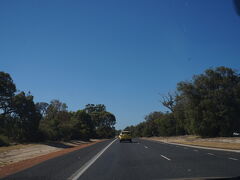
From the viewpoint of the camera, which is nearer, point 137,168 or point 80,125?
point 137,168

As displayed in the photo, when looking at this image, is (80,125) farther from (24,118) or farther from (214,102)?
(214,102)

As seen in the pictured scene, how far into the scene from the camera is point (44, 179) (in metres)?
9.70

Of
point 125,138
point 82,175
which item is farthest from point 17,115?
point 82,175

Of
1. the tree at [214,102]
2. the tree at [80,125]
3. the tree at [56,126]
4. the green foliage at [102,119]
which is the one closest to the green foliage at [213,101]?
the tree at [214,102]

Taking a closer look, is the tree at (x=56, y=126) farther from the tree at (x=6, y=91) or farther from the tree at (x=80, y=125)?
the tree at (x=6, y=91)

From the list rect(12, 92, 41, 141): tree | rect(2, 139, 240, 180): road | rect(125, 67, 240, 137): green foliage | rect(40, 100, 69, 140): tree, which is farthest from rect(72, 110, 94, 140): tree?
rect(2, 139, 240, 180): road

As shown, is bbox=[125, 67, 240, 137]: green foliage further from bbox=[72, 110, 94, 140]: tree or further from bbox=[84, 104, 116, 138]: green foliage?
bbox=[84, 104, 116, 138]: green foliage

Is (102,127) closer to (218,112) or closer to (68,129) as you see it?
(68,129)

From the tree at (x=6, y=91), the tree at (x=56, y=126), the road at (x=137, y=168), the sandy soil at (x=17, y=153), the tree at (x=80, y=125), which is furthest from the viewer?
the tree at (x=80, y=125)

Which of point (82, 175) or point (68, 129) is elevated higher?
point (68, 129)

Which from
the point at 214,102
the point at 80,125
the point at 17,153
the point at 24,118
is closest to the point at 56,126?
the point at 24,118

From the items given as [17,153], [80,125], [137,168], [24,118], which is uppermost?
[80,125]

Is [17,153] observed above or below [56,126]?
below

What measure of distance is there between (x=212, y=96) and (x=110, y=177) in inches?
1635
